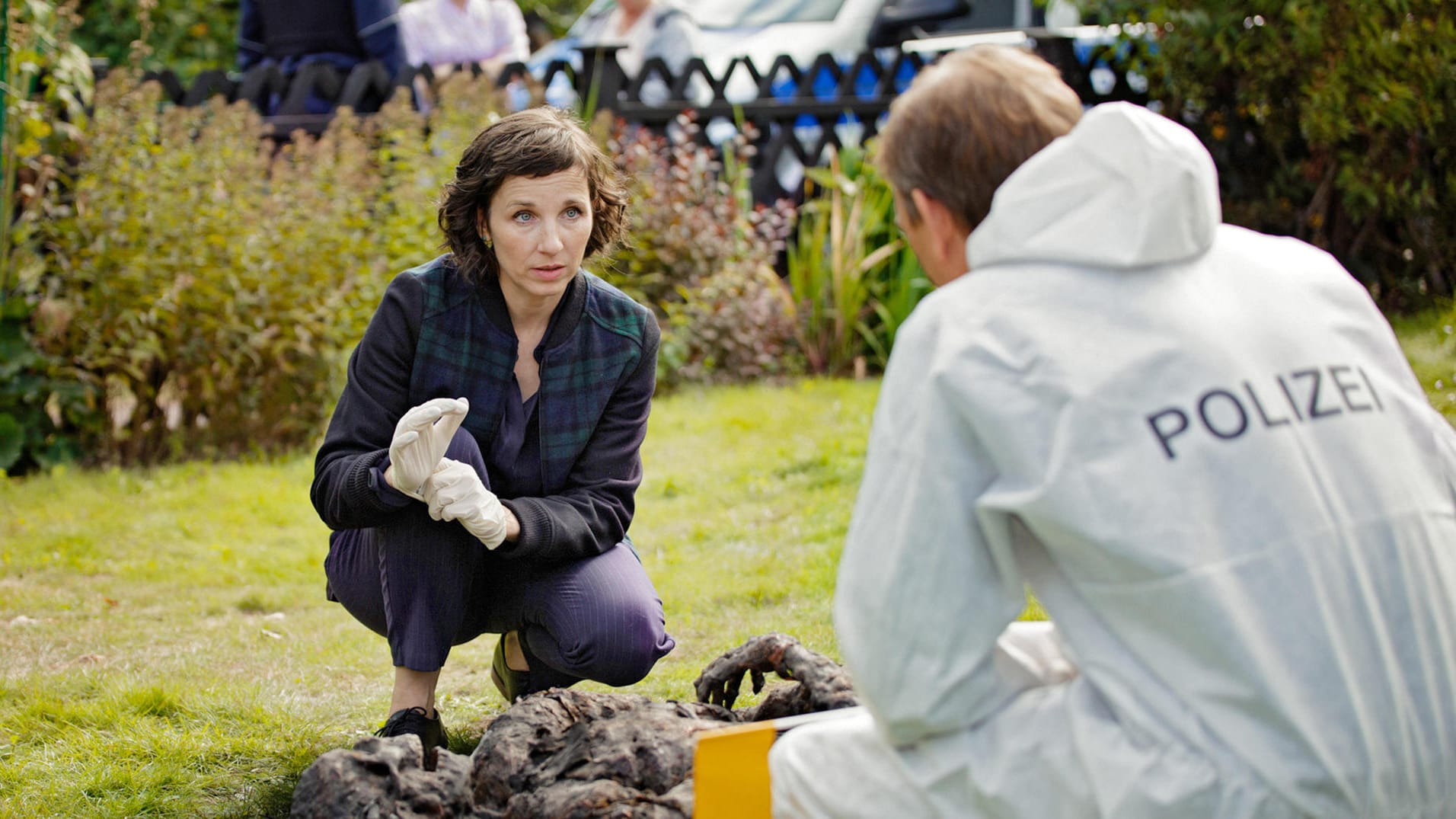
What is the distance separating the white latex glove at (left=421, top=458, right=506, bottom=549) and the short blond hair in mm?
1015

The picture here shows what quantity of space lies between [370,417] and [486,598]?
41cm

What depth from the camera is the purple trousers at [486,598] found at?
8.13ft

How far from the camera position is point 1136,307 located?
4.71 ft

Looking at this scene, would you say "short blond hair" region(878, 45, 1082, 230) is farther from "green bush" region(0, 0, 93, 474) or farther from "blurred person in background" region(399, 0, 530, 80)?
"blurred person in background" region(399, 0, 530, 80)

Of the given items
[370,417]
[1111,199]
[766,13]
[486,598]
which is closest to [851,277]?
[766,13]

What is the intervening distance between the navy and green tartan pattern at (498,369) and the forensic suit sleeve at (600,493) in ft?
0.09

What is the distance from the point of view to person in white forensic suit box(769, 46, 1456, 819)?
4.58 ft

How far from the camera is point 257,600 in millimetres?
3908

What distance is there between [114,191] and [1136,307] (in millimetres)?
4699

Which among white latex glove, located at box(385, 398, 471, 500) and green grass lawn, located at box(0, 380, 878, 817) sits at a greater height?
white latex glove, located at box(385, 398, 471, 500)

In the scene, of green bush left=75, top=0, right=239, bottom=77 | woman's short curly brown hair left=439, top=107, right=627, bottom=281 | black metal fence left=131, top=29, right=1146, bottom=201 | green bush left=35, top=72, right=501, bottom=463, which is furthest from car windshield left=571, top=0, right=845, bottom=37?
green bush left=75, top=0, right=239, bottom=77

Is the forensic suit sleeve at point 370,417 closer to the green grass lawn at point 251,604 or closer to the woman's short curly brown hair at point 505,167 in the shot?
the woman's short curly brown hair at point 505,167

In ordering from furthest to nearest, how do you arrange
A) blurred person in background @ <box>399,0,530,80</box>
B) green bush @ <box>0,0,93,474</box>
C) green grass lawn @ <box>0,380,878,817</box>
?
blurred person in background @ <box>399,0,530,80</box>, green bush @ <box>0,0,93,474</box>, green grass lawn @ <box>0,380,878,817</box>

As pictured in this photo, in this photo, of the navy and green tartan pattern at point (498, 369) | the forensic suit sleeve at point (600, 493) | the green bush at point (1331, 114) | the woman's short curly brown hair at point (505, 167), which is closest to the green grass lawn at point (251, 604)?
the forensic suit sleeve at point (600, 493)
